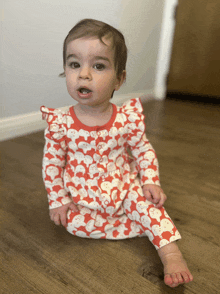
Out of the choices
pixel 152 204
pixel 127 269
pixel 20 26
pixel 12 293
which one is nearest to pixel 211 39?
pixel 20 26

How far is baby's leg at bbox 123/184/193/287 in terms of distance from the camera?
0.58 meters

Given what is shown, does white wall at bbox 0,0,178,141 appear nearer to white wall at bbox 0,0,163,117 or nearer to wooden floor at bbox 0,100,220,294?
white wall at bbox 0,0,163,117

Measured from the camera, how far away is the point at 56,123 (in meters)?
0.70

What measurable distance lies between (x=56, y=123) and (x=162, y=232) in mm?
382

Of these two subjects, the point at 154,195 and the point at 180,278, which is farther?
the point at 154,195

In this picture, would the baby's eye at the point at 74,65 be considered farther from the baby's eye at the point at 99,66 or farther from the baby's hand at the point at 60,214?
the baby's hand at the point at 60,214

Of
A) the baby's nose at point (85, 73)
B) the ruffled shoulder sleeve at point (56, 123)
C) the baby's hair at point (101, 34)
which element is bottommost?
the ruffled shoulder sleeve at point (56, 123)

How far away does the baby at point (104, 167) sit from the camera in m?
0.65

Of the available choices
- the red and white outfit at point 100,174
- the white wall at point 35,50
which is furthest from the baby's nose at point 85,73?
the white wall at point 35,50

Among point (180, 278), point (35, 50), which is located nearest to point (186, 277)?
point (180, 278)

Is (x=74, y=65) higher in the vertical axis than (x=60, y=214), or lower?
higher

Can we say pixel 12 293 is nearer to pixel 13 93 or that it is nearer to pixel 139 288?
pixel 139 288

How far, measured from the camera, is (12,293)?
56 centimetres

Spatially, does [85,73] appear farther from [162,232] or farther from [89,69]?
[162,232]
